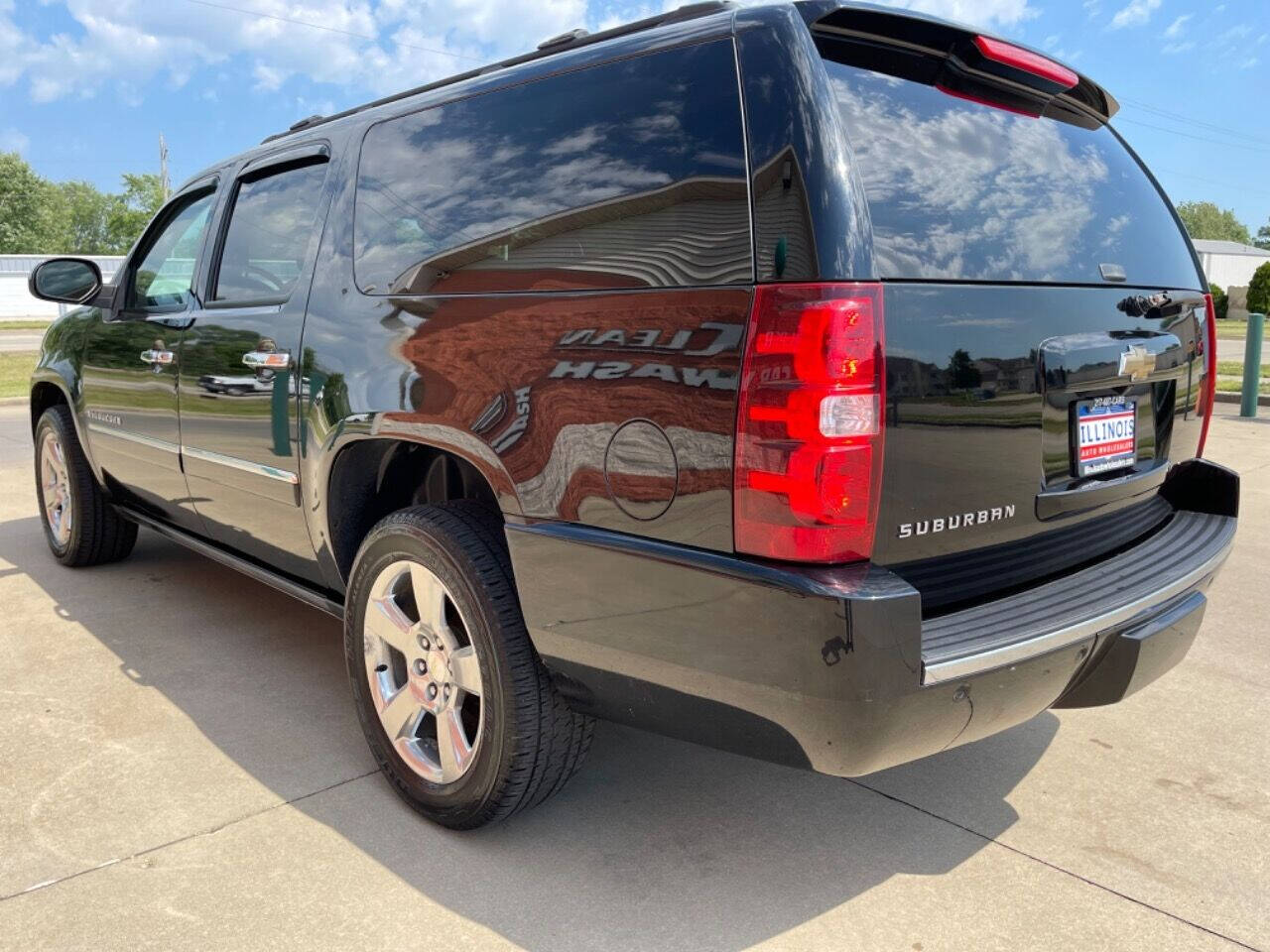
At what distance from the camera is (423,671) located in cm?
276

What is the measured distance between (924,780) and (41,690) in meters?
2.90

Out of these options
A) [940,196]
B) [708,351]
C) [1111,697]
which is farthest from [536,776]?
[940,196]

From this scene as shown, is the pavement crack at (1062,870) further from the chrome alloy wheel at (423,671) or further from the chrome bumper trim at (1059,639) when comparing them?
the chrome alloy wheel at (423,671)

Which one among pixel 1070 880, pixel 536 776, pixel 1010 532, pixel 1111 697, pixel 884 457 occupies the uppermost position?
pixel 884 457

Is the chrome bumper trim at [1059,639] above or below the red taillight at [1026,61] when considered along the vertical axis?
below

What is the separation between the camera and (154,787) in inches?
116

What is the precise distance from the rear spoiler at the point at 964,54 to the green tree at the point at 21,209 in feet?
311

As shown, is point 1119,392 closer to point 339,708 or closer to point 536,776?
point 536,776

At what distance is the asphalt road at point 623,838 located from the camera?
7.69ft

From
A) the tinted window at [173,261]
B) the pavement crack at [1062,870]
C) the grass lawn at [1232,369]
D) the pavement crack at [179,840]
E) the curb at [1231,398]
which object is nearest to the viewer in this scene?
the pavement crack at [1062,870]

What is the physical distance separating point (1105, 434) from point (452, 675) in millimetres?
1670

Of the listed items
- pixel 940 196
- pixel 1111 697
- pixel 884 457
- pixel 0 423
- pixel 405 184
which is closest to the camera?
pixel 884 457

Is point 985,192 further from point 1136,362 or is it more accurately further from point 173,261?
point 173,261

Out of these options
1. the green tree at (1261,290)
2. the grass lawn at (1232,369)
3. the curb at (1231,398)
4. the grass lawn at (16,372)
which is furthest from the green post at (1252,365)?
the green tree at (1261,290)
